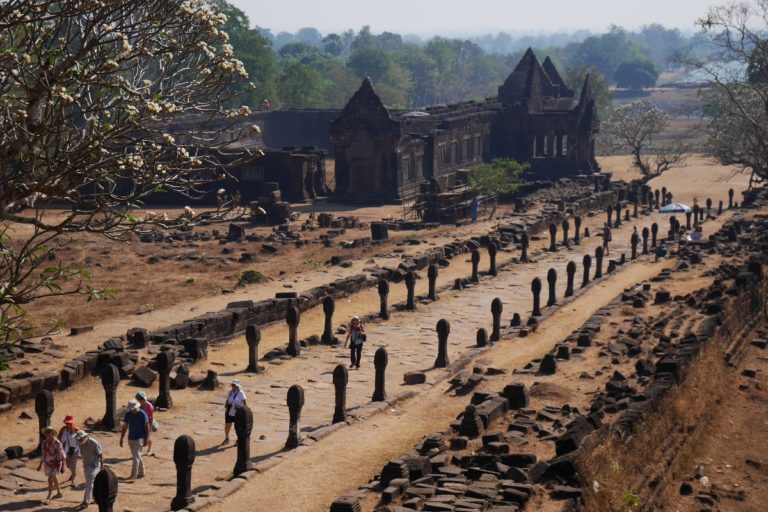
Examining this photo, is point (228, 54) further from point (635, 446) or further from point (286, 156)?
point (286, 156)

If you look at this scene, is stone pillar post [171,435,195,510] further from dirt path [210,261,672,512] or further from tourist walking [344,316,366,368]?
tourist walking [344,316,366,368]

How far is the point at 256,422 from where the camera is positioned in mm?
19875

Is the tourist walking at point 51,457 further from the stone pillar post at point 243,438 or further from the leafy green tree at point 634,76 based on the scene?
the leafy green tree at point 634,76

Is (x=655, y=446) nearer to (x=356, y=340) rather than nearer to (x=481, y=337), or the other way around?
(x=356, y=340)

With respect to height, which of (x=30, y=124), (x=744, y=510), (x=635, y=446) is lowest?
(x=744, y=510)

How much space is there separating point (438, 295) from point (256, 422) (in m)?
13.8

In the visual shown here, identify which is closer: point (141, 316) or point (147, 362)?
point (147, 362)

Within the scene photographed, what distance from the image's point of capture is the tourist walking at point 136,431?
16516 millimetres

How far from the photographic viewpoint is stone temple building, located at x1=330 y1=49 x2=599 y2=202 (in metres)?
57.6

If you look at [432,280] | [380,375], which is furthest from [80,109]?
[432,280]

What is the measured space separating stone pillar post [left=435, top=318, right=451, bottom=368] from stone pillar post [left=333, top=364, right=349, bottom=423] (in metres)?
5.00

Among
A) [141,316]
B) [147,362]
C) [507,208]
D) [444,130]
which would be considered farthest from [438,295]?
[444,130]

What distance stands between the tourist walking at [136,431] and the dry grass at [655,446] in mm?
6242

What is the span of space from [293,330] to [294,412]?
6734 mm
